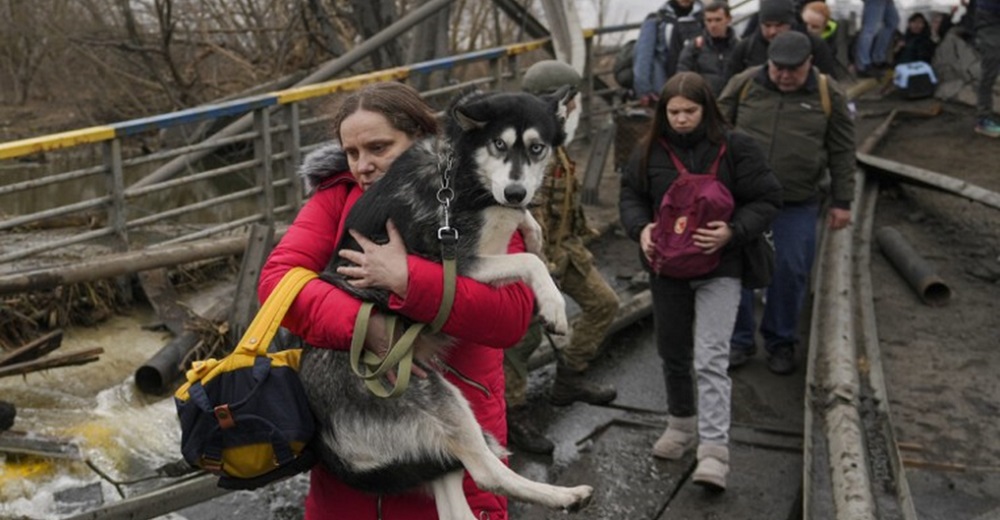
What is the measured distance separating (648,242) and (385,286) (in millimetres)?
2998

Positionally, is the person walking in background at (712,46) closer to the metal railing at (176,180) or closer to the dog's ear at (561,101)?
the metal railing at (176,180)

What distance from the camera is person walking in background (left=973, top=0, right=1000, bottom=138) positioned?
1325cm

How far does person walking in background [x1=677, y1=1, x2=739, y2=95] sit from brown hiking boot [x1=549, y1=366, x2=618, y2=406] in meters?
3.73

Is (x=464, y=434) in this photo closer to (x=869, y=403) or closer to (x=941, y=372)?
(x=869, y=403)

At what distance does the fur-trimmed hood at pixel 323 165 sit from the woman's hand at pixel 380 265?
28cm

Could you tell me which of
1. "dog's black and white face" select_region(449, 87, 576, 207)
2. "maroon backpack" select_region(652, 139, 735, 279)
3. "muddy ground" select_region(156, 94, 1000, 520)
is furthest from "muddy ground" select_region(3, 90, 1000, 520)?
"dog's black and white face" select_region(449, 87, 576, 207)

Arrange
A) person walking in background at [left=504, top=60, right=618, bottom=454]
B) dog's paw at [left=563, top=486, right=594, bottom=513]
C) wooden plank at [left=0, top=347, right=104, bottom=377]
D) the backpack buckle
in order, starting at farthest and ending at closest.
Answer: wooden plank at [left=0, top=347, right=104, bottom=377]
person walking in background at [left=504, top=60, right=618, bottom=454]
dog's paw at [left=563, top=486, right=594, bottom=513]
the backpack buckle

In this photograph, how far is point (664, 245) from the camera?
17.1 feet

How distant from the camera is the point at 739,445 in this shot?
5.81 m

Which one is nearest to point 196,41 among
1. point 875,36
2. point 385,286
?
point 875,36

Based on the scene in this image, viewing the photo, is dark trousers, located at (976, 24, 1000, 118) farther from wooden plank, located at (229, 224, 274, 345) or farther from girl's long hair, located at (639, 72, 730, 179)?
wooden plank, located at (229, 224, 274, 345)

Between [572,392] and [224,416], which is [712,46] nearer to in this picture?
[572,392]

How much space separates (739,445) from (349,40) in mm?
12953

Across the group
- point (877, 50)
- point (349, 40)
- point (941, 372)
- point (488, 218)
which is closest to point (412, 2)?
point (349, 40)
